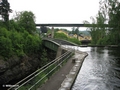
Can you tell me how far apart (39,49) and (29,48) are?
582cm

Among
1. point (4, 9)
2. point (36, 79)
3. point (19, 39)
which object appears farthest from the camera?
point (4, 9)

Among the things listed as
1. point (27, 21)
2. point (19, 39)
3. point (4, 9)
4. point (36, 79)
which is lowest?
point (36, 79)

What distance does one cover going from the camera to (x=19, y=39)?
38125mm

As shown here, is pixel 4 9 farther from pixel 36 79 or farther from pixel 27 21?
pixel 36 79

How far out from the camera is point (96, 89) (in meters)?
10.9

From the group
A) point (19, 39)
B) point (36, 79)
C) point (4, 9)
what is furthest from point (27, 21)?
point (36, 79)

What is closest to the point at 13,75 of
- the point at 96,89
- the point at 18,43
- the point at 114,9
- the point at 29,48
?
the point at 18,43

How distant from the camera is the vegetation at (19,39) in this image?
30766 mm

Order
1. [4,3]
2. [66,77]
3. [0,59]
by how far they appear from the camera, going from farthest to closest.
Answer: [4,3] < [0,59] < [66,77]

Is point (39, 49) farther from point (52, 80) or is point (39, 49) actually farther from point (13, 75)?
point (52, 80)

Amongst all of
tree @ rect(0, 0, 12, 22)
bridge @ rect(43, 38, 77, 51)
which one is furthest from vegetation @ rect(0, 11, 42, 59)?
bridge @ rect(43, 38, 77, 51)

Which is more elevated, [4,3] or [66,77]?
[4,3]

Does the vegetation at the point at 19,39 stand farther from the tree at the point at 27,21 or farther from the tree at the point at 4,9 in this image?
the tree at the point at 4,9

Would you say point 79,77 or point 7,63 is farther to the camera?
point 7,63
